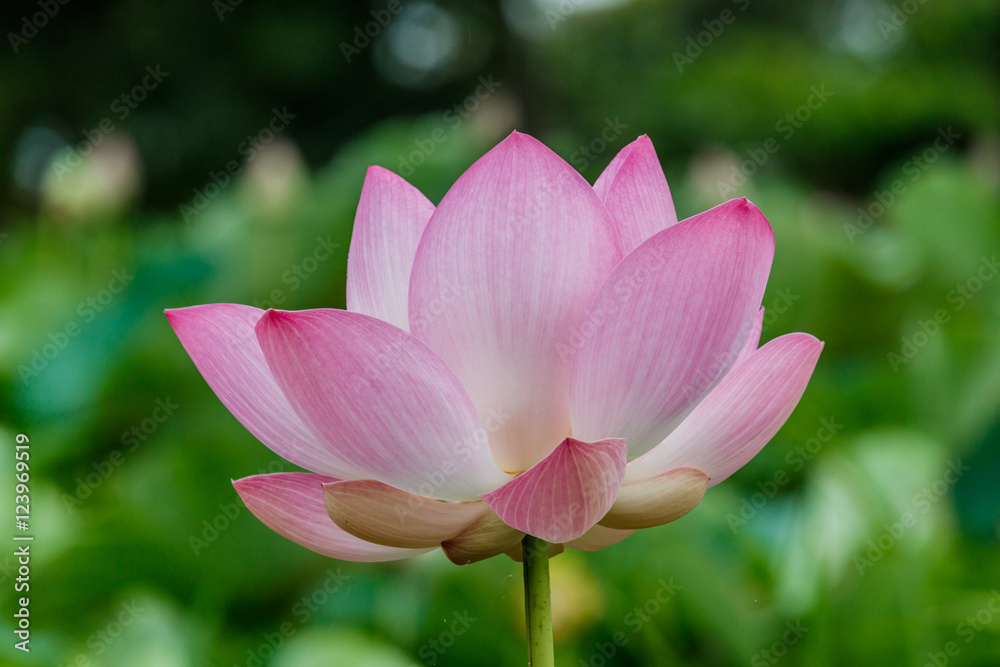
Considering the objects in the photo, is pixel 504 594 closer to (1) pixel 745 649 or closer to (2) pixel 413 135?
(1) pixel 745 649

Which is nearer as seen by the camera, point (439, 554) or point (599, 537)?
point (599, 537)

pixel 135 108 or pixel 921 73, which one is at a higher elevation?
pixel 135 108

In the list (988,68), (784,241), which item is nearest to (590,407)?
(784,241)

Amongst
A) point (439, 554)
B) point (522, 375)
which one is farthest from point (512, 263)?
point (439, 554)

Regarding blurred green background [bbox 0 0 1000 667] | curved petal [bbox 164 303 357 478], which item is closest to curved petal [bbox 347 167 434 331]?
curved petal [bbox 164 303 357 478]

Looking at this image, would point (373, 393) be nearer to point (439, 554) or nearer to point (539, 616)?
point (539, 616)

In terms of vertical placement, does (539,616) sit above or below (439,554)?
above
